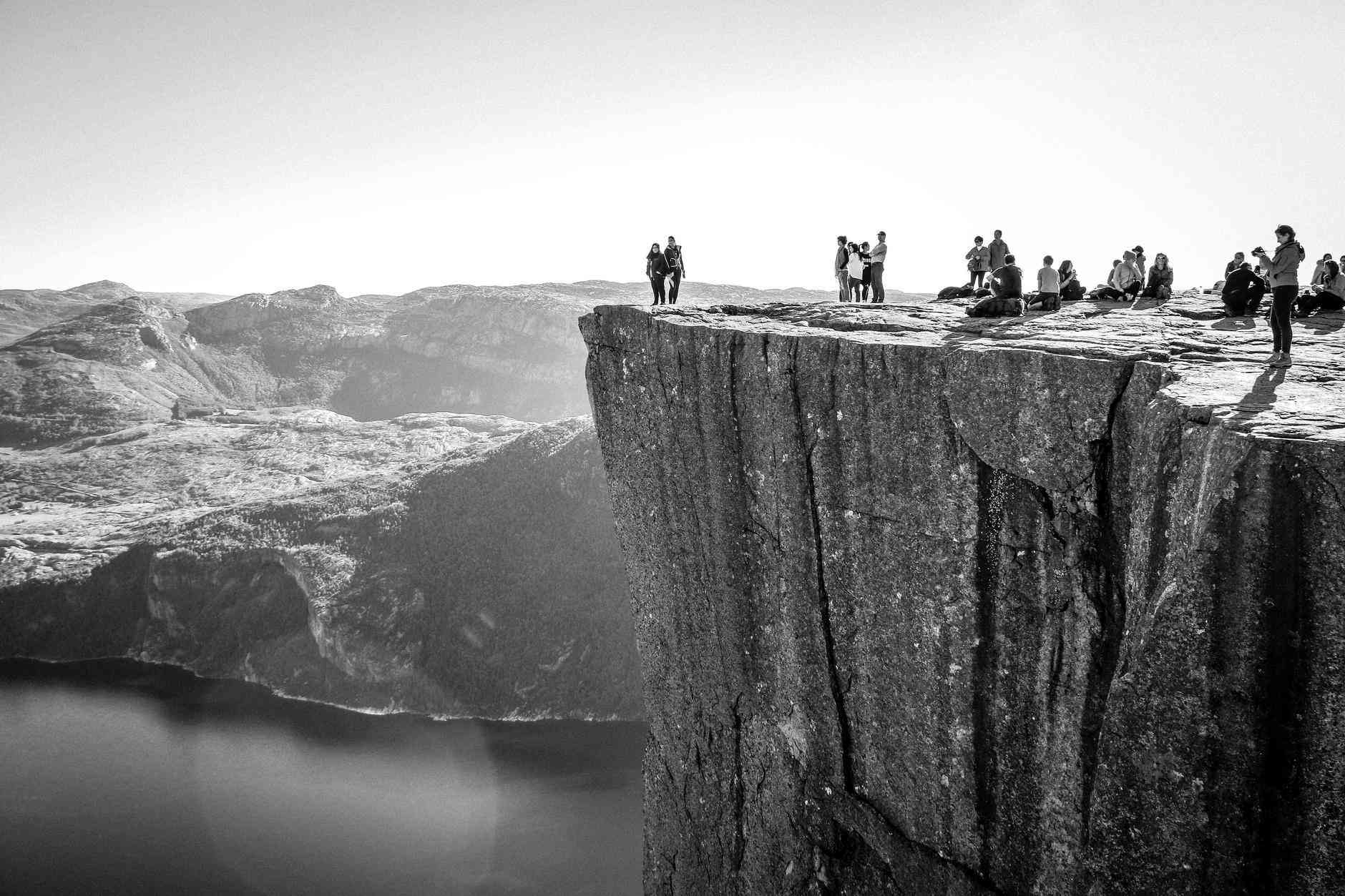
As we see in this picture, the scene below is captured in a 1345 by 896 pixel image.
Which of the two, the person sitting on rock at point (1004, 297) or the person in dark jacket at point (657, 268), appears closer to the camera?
the person sitting on rock at point (1004, 297)

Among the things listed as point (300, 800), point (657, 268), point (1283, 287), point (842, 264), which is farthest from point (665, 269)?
point (300, 800)

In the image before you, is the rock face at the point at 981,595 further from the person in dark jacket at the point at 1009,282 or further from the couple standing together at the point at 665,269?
the couple standing together at the point at 665,269

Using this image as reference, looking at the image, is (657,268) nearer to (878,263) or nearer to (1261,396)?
(878,263)

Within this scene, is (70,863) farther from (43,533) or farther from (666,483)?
(43,533)

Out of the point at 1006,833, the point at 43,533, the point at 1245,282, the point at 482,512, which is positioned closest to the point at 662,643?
the point at 1006,833

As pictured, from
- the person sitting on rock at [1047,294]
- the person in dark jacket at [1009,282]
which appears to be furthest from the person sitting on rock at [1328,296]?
the person in dark jacket at [1009,282]
